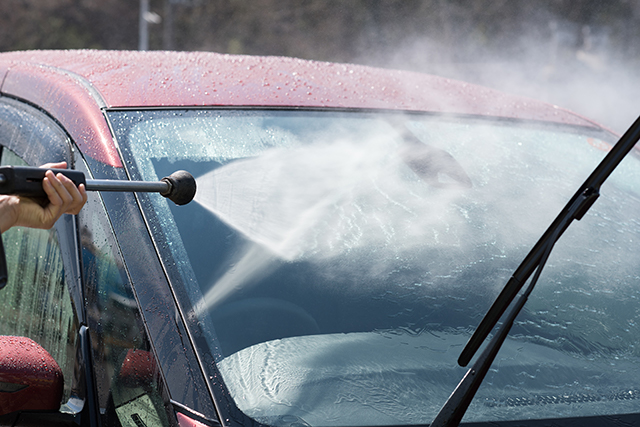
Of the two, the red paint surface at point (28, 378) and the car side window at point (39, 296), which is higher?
the car side window at point (39, 296)

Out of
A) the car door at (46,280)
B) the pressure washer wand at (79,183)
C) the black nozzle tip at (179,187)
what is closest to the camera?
the pressure washer wand at (79,183)

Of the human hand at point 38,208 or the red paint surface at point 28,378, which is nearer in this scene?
the human hand at point 38,208

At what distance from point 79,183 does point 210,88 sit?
2.20 feet

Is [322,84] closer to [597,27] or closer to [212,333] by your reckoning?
[212,333]

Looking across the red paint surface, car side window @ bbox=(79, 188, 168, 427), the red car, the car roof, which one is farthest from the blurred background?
the red paint surface

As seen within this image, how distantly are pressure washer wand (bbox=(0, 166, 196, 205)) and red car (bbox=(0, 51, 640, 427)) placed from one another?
0.62ft

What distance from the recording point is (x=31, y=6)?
29.7 metres

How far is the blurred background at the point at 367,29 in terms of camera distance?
55.5 ft

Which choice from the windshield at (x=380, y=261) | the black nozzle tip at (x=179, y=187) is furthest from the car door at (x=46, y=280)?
the black nozzle tip at (x=179, y=187)

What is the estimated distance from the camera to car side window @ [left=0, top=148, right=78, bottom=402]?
48.2 inches

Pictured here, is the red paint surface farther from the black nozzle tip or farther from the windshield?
the black nozzle tip

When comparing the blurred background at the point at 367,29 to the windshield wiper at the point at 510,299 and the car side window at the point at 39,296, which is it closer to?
the car side window at the point at 39,296

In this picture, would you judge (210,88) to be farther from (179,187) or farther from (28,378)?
(28,378)

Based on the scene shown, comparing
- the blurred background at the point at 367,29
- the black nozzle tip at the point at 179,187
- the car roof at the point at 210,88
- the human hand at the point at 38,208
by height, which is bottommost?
the human hand at the point at 38,208
